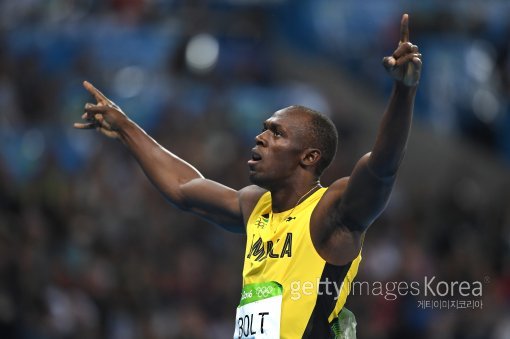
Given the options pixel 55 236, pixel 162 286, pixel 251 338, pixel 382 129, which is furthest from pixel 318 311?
pixel 55 236

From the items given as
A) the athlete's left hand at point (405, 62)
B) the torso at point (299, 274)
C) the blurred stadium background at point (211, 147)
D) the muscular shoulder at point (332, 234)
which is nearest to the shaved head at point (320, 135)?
the torso at point (299, 274)

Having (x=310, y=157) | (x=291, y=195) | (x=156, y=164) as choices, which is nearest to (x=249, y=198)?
(x=291, y=195)

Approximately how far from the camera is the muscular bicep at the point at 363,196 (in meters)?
5.01

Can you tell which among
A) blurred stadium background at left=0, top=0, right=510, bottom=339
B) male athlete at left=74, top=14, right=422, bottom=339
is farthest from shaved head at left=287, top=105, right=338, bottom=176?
blurred stadium background at left=0, top=0, right=510, bottom=339

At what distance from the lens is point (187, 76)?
13297 millimetres

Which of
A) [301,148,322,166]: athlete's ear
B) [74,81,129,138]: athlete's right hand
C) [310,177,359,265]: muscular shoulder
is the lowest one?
[310,177,359,265]: muscular shoulder

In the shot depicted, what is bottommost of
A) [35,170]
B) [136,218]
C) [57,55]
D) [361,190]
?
[361,190]

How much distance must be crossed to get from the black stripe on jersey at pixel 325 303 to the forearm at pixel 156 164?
1.42m

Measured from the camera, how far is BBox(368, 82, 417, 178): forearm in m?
4.84

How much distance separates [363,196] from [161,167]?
5.97ft

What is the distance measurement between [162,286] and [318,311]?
5.90 m

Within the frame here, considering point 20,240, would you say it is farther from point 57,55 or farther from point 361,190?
point 361,190

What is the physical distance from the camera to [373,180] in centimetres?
501

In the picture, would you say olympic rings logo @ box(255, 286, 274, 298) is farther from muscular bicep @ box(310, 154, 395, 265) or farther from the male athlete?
muscular bicep @ box(310, 154, 395, 265)
